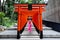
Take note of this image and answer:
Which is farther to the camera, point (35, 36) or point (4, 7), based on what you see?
point (4, 7)

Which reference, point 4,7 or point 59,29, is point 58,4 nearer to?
point 59,29

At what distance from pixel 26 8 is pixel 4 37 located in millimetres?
1488

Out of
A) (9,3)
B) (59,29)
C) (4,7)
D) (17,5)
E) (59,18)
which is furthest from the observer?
(9,3)

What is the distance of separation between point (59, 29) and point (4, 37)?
2.92m

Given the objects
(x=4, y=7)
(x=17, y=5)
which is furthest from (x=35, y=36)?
(x=4, y=7)

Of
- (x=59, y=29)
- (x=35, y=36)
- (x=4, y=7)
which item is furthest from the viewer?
(x=4, y=7)

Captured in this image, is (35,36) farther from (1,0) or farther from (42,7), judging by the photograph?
(1,0)

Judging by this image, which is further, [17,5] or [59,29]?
[59,29]

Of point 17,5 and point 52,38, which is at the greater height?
point 17,5

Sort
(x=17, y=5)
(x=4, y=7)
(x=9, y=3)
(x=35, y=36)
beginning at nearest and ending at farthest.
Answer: (x=17, y=5), (x=35, y=36), (x=4, y=7), (x=9, y=3)

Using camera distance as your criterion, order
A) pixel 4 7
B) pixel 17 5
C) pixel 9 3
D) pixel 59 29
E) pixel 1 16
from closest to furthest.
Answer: pixel 17 5, pixel 59 29, pixel 1 16, pixel 4 7, pixel 9 3

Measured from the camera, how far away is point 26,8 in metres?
6.98

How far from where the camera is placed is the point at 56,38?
7059mm

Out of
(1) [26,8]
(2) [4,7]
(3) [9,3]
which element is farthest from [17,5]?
(3) [9,3]
